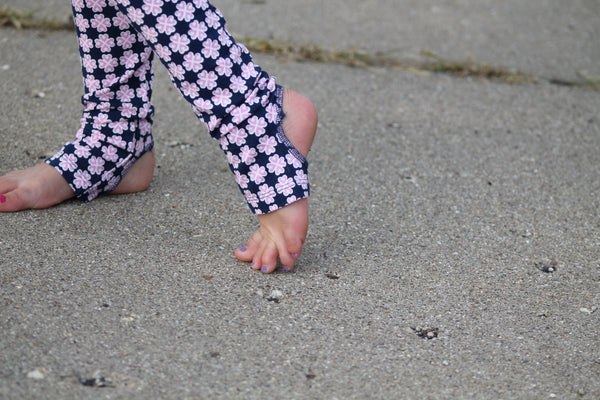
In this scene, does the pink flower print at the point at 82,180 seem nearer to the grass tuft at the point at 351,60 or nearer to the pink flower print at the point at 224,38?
the pink flower print at the point at 224,38

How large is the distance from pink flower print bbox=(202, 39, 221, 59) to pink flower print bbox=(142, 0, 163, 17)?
0.10 m

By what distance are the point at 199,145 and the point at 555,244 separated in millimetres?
1046

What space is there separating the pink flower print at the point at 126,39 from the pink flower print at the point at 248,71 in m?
0.39

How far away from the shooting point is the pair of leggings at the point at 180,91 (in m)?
1.30

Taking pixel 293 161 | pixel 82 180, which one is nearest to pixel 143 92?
pixel 82 180

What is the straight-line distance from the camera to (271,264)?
4.83 feet

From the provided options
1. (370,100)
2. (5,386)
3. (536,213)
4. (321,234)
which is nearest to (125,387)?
(5,386)

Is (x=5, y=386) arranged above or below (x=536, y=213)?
above

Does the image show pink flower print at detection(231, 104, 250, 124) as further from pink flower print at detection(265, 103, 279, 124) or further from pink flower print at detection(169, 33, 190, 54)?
pink flower print at detection(169, 33, 190, 54)

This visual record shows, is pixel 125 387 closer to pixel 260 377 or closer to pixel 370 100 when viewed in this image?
pixel 260 377

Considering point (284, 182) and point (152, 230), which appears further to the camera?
point (152, 230)

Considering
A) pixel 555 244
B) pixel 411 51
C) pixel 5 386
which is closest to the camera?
pixel 5 386

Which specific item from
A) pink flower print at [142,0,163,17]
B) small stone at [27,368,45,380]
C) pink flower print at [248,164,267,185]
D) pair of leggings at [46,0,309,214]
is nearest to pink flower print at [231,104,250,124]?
pair of leggings at [46,0,309,214]

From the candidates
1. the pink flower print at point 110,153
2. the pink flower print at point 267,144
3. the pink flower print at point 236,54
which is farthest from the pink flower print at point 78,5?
the pink flower print at point 267,144
